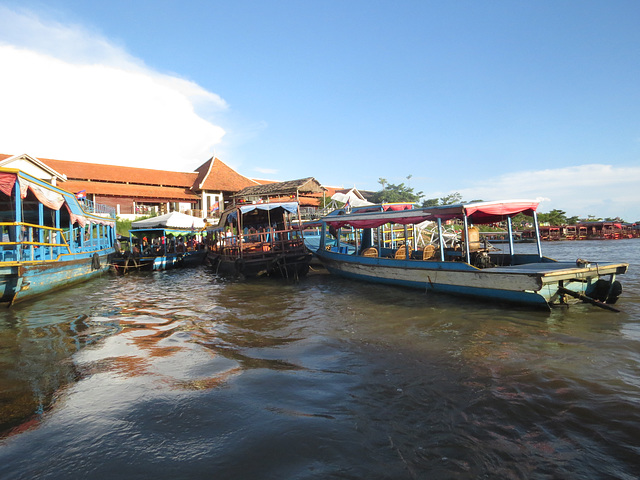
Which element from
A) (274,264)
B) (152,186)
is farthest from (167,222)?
(152,186)

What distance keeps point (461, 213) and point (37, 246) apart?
12826mm

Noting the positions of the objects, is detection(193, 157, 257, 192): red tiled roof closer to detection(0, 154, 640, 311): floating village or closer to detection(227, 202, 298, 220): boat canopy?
detection(0, 154, 640, 311): floating village

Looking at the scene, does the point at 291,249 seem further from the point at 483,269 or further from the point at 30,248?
the point at 30,248

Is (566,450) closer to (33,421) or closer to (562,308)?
(33,421)

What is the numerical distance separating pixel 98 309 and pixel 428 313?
7.72m

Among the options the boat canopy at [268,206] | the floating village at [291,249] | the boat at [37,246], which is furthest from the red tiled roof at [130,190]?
the boat canopy at [268,206]

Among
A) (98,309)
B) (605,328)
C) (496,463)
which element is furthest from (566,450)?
(98,309)

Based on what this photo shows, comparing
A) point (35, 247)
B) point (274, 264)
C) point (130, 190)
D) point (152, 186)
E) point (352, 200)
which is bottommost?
point (274, 264)

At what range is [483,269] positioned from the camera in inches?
320

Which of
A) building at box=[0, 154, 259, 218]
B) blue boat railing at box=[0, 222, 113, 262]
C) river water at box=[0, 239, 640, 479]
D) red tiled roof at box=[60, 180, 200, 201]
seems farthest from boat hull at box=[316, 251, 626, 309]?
red tiled roof at box=[60, 180, 200, 201]

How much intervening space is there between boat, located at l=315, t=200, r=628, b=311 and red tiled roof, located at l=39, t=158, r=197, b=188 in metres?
23.9

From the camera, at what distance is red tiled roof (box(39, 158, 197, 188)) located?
28.5 metres

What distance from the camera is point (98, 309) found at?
28.5 feet

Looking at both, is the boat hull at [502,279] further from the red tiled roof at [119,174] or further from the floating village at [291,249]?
the red tiled roof at [119,174]
